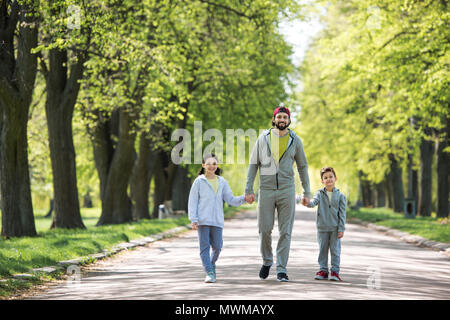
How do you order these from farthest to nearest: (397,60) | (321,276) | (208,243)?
(397,60), (321,276), (208,243)

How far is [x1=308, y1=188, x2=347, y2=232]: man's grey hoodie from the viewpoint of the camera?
10.0 metres

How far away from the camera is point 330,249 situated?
392 inches

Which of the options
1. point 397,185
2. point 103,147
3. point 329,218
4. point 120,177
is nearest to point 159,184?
point 103,147

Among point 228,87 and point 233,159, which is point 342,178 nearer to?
point 233,159

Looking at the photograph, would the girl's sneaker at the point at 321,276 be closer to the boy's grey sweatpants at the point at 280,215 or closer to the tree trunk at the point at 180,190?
the boy's grey sweatpants at the point at 280,215

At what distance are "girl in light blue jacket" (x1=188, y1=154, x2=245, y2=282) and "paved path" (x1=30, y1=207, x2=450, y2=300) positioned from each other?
421mm

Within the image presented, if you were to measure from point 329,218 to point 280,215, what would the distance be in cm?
88

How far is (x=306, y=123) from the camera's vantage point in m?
51.1

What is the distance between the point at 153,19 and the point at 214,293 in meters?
16.6

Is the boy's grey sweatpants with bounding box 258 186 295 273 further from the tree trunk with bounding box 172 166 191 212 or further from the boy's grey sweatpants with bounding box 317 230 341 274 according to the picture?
the tree trunk with bounding box 172 166 191 212

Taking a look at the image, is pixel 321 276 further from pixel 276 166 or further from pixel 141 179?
pixel 141 179

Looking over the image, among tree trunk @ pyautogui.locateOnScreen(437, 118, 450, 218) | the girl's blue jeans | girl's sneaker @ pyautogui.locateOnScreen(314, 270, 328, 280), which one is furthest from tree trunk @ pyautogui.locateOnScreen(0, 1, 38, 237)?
tree trunk @ pyautogui.locateOnScreen(437, 118, 450, 218)

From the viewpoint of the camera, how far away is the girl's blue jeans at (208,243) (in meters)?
9.60
